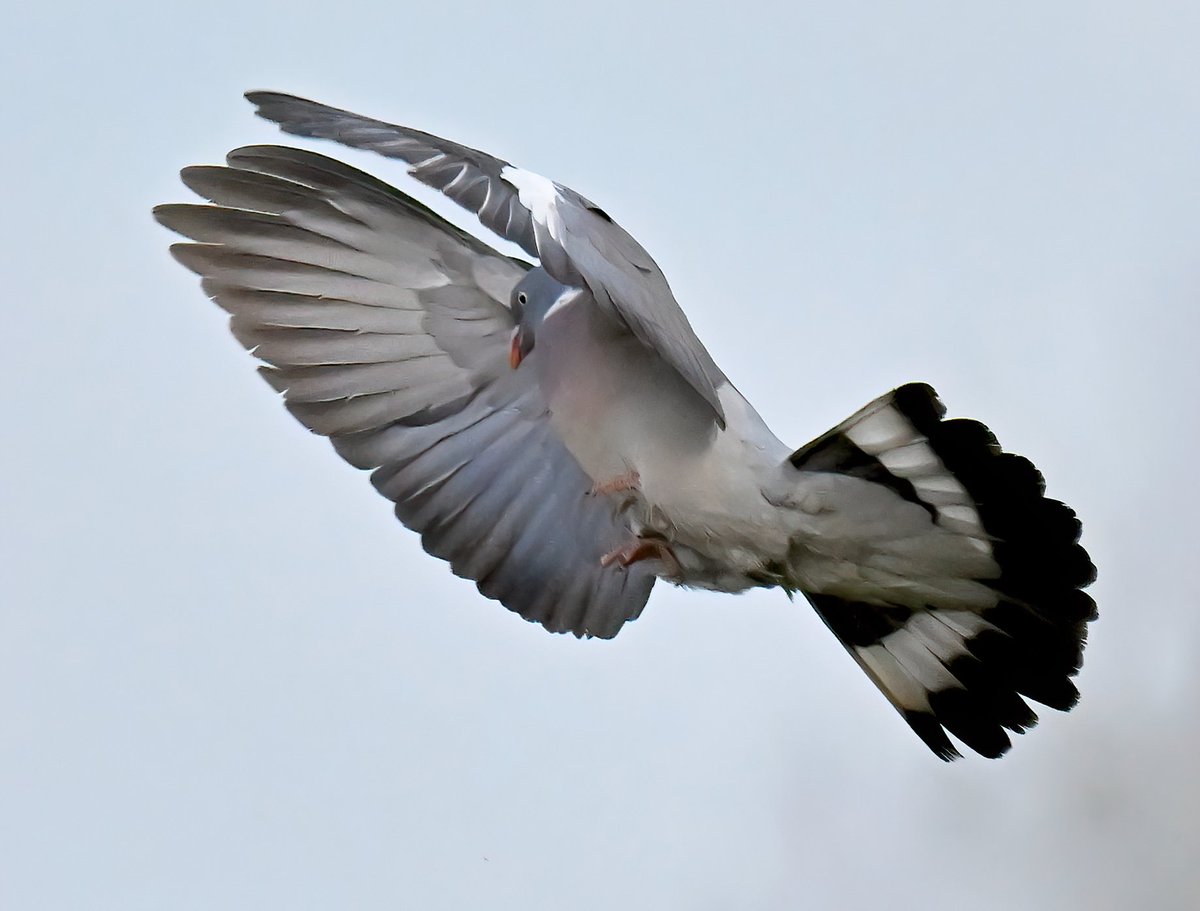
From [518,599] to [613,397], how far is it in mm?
881

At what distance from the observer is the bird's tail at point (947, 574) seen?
13.2ft

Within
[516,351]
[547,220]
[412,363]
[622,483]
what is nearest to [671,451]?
[622,483]

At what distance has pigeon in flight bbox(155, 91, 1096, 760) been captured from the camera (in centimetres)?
402

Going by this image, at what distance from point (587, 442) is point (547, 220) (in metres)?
0.85

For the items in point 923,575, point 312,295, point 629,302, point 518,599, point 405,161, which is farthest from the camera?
point 518,599

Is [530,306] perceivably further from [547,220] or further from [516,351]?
[547,220]

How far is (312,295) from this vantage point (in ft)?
15.1

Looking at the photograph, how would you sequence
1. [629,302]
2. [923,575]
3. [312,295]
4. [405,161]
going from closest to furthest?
[629,302] → [405,161] → [923,575] → [312,295]

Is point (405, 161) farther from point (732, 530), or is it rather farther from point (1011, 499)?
point (1011, 499)

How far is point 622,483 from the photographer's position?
4254 millimetres

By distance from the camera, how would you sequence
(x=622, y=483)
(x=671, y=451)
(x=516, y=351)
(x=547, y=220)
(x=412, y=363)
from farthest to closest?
(x=412, y=363), (x=516, y=351), (x=622, y=483), (x=671, y=451), (x=547, y=220)

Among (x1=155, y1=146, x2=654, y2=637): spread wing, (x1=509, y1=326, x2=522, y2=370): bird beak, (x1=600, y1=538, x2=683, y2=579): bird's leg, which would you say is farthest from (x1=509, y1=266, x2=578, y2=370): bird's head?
(x1=600, y1=538, x2=683, y2=579): bird's leg

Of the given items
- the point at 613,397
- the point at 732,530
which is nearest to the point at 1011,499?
the point at 732,530

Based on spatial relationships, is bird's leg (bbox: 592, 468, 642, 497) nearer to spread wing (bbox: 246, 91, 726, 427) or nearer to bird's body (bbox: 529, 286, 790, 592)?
bird's body (bbox: 529, 286, 790, 592)
